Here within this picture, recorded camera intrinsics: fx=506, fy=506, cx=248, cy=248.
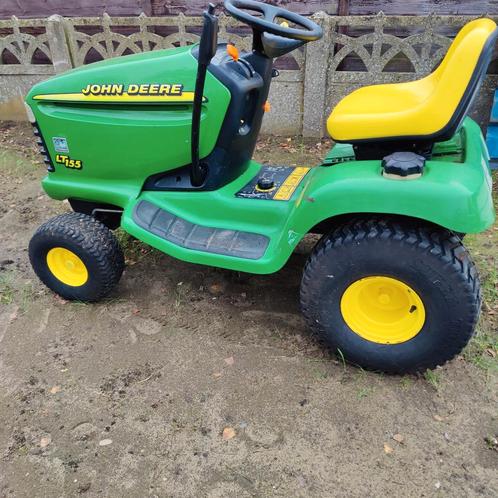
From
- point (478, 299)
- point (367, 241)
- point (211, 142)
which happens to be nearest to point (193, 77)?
point (211, 142)

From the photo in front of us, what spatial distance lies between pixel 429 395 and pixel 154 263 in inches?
70.0

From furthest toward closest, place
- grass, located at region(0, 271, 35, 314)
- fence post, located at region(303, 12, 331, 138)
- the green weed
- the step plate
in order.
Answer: fence post, located at region(303, 12, 331, 138) < grass, located at region(0, 271, 35, 314) < the step plate < the green weed

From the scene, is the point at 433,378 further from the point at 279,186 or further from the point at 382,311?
the point at 279,186

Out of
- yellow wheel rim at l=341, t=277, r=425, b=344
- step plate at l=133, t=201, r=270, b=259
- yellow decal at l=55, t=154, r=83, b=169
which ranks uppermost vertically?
yellow decal at l=55, t=154, r=83, b=169

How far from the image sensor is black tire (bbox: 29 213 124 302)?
8.53 feet

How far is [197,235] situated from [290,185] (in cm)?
55

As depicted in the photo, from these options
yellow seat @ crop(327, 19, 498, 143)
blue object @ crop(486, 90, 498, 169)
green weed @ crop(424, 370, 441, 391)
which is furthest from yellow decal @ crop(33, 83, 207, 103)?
blue object @ crop(486, 90, 498, 169)

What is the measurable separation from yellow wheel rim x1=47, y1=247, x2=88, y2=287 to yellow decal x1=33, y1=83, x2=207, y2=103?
0.80 m

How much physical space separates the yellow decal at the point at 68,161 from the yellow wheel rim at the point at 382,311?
159 cm

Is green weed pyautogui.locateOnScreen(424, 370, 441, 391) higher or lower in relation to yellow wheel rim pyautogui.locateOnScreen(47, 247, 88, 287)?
lower

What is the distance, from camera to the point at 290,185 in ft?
8.66

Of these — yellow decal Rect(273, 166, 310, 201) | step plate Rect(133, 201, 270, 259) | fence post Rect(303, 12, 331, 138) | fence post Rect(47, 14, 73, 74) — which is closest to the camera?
step plate Rect(133, 201, 270, 259)

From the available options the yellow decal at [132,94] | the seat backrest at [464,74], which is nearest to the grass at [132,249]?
the yellow decal at [132,94]

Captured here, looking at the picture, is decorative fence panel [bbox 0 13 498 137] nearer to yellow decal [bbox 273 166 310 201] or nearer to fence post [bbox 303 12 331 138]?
fence post [bbox 303 12 331 138]
